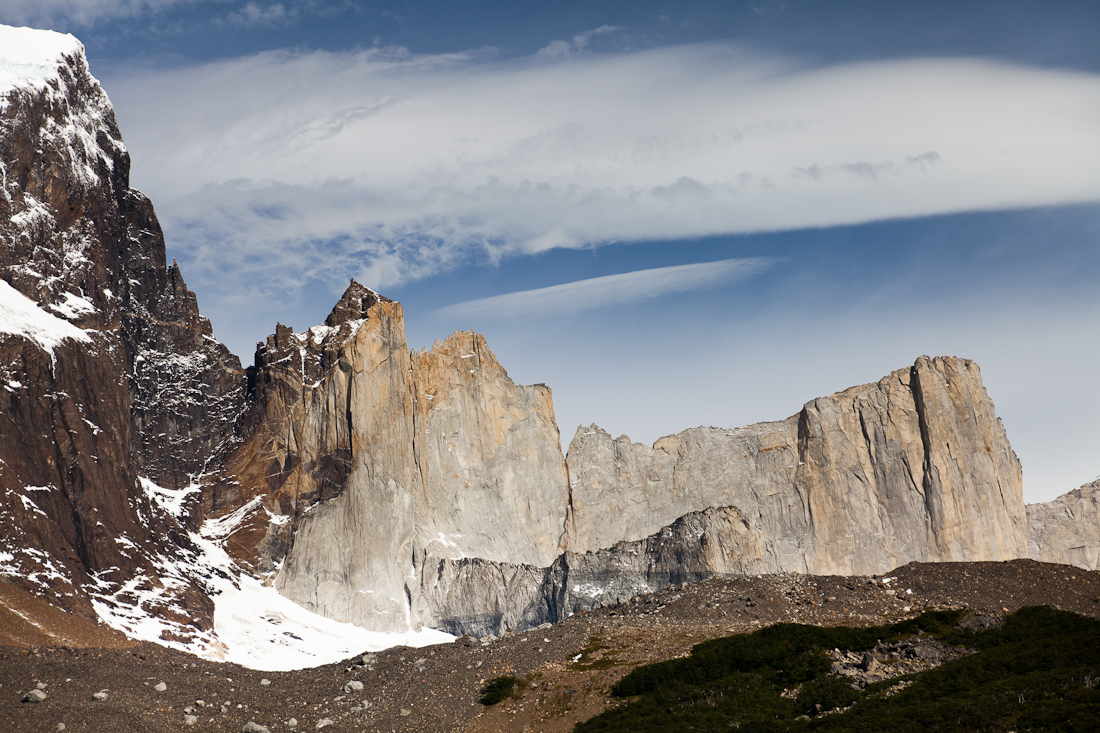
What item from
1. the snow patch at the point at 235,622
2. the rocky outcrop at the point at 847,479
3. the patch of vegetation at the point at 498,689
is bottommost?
the patch of vegetation at the point at 498,689

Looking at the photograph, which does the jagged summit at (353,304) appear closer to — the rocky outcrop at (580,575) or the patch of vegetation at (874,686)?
the rocky outcrop at (580,575)

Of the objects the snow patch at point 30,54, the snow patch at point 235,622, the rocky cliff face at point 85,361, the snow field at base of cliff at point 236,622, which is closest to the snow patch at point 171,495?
the snow field at base of cliff at point 236,622

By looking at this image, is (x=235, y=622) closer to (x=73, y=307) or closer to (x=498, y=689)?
(x=73, y=307)

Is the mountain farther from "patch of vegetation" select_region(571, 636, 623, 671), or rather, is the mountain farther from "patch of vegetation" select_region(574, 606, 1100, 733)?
"patch of vegetation" select_region(574, 606, 1100, 733)

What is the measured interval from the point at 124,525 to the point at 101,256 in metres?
25.7

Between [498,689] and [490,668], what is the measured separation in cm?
245

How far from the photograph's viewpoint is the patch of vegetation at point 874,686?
2621 centimetres

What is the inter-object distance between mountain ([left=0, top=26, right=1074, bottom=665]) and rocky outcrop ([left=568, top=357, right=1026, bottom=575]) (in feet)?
0.88

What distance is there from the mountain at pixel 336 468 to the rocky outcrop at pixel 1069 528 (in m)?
1.54

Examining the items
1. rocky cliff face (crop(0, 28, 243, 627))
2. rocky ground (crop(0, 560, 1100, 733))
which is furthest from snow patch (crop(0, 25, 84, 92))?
rocky ground (crop(0, 560, 1100, 733))

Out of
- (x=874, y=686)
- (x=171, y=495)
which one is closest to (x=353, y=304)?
(x=171, y=495)

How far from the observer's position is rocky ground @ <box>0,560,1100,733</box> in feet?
114

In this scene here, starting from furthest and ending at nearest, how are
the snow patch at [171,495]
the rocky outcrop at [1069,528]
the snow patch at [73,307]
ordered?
the rocky outcrop at [1069,528]
the snow patch at [171,495]
the snow patch at [73,307]

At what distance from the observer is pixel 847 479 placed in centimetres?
11375
